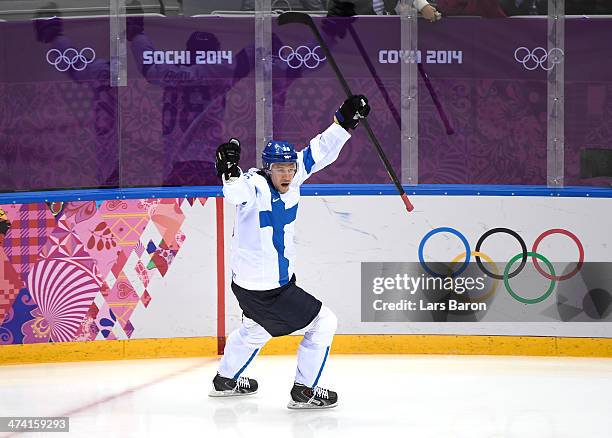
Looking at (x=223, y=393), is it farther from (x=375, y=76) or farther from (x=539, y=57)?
(x=539, y=57)

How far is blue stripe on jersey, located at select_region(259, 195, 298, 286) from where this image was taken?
212 inches

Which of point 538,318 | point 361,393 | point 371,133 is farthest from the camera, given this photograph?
point 538,318

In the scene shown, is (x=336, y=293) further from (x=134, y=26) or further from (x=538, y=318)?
(x=134, y=26)

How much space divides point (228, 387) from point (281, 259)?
75 centimetres

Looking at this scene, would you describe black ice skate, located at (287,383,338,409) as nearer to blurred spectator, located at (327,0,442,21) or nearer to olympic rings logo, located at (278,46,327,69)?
olympic rings logo, located at (278,46,327,69)

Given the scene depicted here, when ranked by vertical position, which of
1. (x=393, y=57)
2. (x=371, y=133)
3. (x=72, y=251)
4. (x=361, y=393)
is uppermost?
(x=393, y=57)

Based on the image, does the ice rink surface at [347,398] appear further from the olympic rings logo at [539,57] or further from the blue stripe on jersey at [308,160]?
the olympic rings logo at [539,57]

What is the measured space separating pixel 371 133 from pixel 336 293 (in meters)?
1.06

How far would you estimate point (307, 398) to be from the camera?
17.8 ft

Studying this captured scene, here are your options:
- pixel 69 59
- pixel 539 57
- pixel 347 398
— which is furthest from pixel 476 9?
pixel 347 398

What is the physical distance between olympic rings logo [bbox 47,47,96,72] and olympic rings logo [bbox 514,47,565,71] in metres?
2.62

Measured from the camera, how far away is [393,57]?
6.89 metres

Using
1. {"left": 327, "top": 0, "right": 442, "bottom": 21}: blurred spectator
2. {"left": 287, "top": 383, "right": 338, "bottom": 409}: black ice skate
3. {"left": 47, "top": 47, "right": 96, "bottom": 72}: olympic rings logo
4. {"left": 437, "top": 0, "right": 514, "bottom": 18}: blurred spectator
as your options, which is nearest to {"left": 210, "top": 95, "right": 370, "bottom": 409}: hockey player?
{"left": 287, "top": 383, "right": 338, "bottom": 409}: black ice skate

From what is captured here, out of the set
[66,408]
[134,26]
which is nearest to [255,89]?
[134,26]
